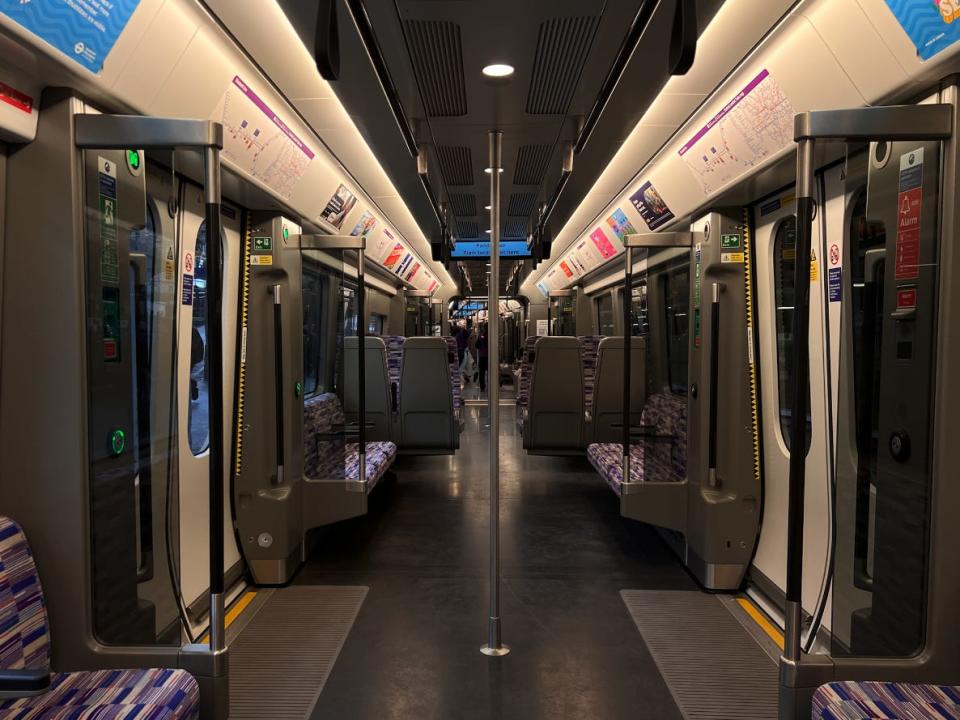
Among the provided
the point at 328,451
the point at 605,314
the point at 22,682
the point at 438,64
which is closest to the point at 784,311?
the point at 438,64

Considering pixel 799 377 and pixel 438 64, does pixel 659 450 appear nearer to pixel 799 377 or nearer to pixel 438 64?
pixel 799 377

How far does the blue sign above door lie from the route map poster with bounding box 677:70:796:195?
9.20 ft

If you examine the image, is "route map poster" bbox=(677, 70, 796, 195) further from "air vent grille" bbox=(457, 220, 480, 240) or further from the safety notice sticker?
"air vent grille" bbox=(457, 220, 480, 240)

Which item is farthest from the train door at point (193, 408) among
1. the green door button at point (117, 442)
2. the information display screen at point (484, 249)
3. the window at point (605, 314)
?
the window at point (605, 314)

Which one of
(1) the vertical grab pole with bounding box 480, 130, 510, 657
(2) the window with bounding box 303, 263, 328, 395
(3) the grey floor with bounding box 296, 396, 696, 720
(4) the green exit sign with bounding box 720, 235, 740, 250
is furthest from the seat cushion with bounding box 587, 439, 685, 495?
(2) the window with bounding box 303, 263, 328, 395

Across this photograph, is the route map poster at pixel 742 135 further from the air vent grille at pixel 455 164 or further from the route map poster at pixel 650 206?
the air vent grille at pixel 455 164

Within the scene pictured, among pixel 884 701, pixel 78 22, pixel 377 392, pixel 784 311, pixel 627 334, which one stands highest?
pixel 78 22

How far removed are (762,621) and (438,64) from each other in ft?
11.6

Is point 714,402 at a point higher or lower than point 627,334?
lower

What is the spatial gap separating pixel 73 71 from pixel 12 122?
26cm

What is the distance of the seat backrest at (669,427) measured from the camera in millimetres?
4535

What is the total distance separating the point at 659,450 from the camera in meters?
4.85

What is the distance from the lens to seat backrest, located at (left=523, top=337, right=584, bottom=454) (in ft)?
21.2

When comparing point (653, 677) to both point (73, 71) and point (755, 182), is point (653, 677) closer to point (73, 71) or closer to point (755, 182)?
point (755, 182)
